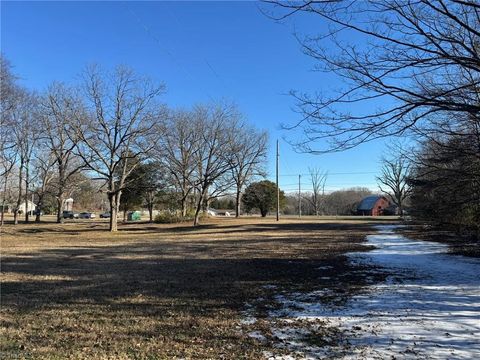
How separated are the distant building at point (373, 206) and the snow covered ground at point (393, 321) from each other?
80.2 m

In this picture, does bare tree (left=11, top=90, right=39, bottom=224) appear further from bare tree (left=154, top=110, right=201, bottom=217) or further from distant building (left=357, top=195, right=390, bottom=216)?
distant building (left=357, top=195, right=390, bottom=216)

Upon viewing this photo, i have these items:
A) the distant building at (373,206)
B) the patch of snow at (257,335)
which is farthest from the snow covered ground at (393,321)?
the distant building at (373,206)

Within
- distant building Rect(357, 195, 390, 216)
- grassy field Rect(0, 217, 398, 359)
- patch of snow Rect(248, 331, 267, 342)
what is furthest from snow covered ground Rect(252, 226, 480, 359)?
distant building Rect(357, 195, 390, 216)

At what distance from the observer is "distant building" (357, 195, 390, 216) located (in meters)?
88.7

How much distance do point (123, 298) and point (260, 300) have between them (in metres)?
2.54

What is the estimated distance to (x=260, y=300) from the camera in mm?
8344

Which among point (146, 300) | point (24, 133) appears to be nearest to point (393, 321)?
point (146, 300)

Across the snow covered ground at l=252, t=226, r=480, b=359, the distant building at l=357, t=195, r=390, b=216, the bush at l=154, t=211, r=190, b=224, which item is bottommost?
the snow covered ground at l=252, t=226, r=480, b=359

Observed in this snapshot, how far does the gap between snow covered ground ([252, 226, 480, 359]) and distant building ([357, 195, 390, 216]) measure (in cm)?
8018

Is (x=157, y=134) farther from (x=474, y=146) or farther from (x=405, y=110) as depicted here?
(x=405, y=110)

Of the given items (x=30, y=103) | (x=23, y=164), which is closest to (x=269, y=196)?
(x=23, y=164)

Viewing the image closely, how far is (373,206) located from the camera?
88.9 metres

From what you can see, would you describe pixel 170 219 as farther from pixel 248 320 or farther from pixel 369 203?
pixel 369 203

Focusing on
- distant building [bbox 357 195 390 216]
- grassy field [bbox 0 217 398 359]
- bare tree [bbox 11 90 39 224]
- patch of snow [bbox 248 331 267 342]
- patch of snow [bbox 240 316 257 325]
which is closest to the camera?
grassy field [bbox 0 217 398 359]
